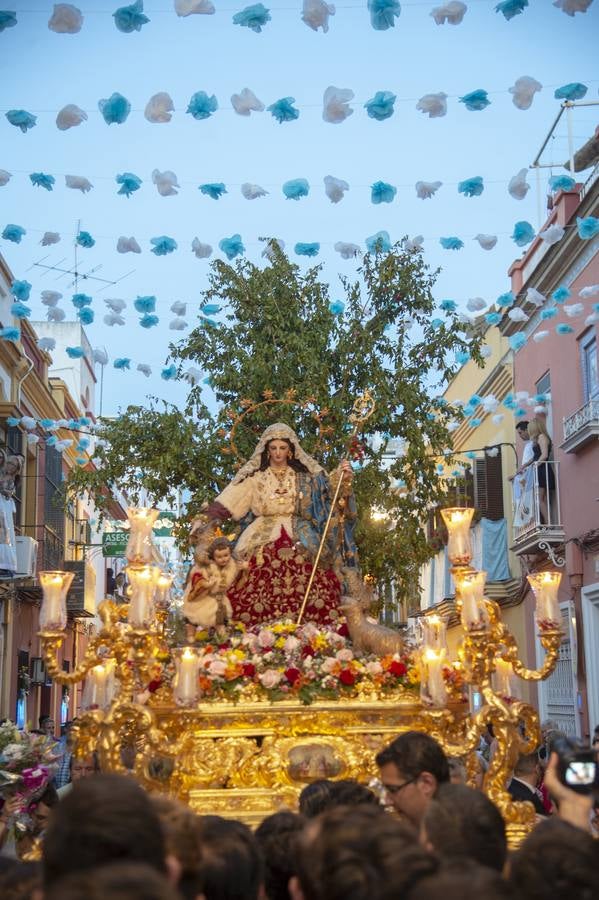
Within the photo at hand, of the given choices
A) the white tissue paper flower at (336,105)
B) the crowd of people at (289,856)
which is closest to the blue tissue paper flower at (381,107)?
the white tissue paper flower at (336,105)

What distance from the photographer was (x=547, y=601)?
24.9 ft

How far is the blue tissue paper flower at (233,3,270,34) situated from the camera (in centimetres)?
879

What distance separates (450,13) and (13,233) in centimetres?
507

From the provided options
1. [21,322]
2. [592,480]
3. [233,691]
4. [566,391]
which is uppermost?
[21,322]

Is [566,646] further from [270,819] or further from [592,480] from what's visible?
[270,819]

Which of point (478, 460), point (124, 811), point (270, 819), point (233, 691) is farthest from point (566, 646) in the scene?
point (124, 811)

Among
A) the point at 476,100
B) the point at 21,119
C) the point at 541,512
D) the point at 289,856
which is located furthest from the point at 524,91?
the point at 541,512

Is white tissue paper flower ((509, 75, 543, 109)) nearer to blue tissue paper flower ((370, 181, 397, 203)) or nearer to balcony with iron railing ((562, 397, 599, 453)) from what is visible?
blue tissue paper flower ((370, 181, 397, 203))

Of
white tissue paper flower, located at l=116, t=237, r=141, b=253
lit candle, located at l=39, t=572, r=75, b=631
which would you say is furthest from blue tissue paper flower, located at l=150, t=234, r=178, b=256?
lit candle, located at l=39, t=572, r=75, b=631

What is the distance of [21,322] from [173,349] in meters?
7.08

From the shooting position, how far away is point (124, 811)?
266 centimetres

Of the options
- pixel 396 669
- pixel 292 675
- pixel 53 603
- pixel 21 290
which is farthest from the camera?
pixel 21 290

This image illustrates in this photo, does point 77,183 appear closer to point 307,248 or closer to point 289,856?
point 307,248

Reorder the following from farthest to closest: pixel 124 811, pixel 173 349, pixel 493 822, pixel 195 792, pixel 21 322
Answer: pixel 21 322, pixel 173 349, pixel 195 792, pixel 493 822, pixel 124 811
